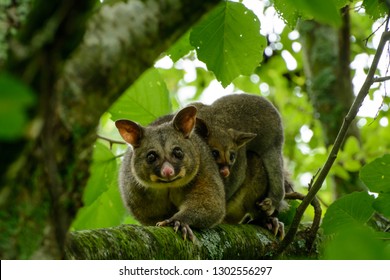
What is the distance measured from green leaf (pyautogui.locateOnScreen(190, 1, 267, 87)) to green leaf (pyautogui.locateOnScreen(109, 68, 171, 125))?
2.85ft

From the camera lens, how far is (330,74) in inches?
316

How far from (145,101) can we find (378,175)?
2.21 m

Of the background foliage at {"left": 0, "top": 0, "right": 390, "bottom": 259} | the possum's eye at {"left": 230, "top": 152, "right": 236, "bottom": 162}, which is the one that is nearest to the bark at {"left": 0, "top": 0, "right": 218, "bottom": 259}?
the background foliage at {"left": 0, "top": 0, "right": 390, "bottom": 259}

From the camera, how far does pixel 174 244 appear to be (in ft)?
10.4

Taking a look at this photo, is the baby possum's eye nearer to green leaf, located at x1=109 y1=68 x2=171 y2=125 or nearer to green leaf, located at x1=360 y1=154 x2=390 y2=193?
green leaf, located at x1=109 y1=68 x2=171 y2=125

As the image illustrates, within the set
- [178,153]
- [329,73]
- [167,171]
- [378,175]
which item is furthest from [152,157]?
[329,73]

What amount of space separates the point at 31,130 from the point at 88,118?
37 centimetres

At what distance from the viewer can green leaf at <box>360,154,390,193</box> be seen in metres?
2.81

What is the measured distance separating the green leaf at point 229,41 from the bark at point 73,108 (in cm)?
167

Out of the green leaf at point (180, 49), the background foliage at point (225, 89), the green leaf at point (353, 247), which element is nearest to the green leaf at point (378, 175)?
the background foliage at point (225, 89)

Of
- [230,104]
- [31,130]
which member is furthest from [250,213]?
[31,130]

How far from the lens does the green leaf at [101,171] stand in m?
4.09

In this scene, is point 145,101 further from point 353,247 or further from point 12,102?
point 12,102

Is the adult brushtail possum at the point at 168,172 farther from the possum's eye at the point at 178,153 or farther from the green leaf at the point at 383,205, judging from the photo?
the green leaf at the point at 383,205
